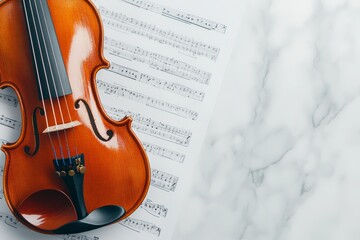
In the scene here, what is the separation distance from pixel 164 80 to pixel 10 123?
40 centimetres

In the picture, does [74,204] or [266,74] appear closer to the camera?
[74,204]

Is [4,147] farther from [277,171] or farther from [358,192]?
[358,192]

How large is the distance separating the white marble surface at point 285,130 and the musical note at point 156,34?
0.09 m

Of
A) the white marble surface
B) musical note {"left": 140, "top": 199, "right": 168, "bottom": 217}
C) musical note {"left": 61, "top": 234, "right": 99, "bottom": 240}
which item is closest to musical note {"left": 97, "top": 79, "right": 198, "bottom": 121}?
the white marble surface

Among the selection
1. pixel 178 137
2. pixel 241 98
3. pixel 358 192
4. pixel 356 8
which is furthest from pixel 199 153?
pixel 356 8

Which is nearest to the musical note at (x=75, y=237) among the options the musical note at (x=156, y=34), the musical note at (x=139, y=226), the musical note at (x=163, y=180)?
the musical note at (x=139, y=226)

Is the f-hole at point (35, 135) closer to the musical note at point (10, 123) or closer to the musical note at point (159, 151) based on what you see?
the musical note at point (10, 123)

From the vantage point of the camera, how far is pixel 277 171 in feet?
4.55

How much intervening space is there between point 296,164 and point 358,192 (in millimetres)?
184

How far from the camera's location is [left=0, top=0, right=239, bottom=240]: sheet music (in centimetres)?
134

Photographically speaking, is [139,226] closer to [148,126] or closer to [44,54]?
[148,126]

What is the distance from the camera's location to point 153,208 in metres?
1.33

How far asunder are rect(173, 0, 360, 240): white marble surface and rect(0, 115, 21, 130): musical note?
473mm

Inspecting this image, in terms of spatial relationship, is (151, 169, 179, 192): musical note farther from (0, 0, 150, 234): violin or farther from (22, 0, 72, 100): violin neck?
(22, 0, 72, 100): violin neck
